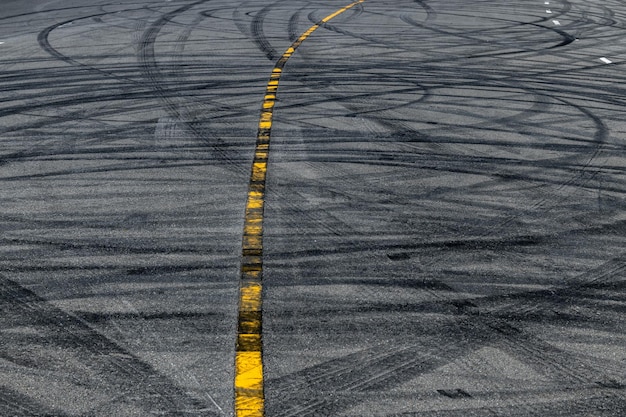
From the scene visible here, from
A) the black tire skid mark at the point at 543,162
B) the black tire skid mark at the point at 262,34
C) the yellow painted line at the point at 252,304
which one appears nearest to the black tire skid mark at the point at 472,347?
the yellow painted line at the point at 252,304

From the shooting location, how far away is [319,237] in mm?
7535

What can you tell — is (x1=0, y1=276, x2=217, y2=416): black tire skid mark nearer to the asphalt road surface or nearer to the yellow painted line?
the asphalt road surface

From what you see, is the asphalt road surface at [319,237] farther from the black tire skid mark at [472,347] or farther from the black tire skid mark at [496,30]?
the black tire skid mark at [496,30]

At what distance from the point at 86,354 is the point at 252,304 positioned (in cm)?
109

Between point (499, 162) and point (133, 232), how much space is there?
3.73m

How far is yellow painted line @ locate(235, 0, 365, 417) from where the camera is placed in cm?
507

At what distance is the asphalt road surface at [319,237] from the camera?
5.28m

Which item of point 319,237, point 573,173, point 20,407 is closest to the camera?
point 20,407

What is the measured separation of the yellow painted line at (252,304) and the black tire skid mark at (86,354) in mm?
234

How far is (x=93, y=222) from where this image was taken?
7887 mm

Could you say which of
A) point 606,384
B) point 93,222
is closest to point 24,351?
point 93,222

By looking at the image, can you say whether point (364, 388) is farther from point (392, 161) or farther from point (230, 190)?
point (392, 161)

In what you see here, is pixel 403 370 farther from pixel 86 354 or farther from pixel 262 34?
pixel 262 34

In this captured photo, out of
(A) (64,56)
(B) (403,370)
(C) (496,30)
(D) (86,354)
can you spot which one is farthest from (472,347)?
(C) (496,30)
